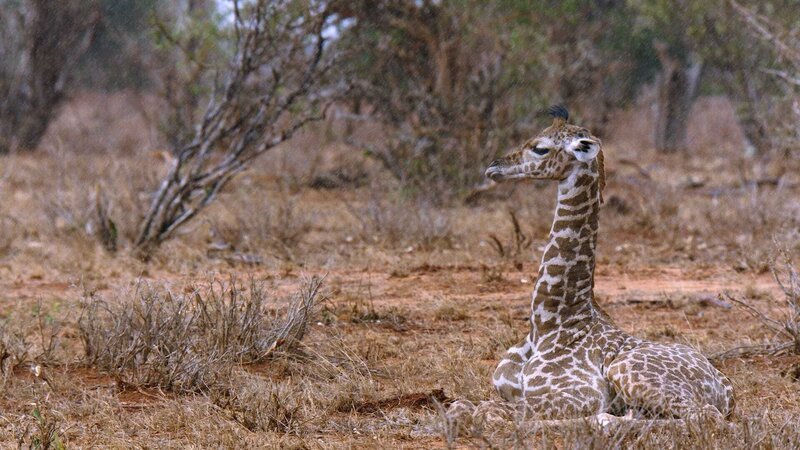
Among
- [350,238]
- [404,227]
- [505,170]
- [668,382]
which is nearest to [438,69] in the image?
[350,238]

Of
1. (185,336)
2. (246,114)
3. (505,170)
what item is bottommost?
(185,336)

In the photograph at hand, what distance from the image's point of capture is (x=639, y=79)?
93.0 ft

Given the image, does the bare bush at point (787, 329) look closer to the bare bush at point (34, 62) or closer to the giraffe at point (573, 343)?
the giraffe at point (573, 343)

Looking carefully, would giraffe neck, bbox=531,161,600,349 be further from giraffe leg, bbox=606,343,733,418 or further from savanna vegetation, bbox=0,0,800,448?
savanna vegetation, bbox=0,0,800,448

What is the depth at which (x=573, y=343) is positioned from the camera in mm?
4746

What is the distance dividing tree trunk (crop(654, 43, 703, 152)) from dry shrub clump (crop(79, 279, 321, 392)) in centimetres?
1782

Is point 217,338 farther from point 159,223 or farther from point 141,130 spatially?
point 141,130

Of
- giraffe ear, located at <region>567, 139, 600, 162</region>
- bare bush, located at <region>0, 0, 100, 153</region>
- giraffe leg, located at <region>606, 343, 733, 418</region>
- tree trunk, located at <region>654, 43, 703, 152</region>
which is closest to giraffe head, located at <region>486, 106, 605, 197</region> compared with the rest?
giraffe ear, located at <region>567, 139, 600, 162</region>

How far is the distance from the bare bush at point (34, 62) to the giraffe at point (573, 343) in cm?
1587

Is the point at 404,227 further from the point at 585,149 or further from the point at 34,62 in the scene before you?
the point at 34,62

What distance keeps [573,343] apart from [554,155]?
32.7 inches

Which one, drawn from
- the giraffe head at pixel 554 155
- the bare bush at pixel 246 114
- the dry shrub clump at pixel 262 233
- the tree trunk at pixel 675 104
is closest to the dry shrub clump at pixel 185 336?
the giraffe head at pixel 554 155

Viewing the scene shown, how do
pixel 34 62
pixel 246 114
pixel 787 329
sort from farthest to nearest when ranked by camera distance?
pixel 34 62 → pixel 246 114 → pixel 787 329

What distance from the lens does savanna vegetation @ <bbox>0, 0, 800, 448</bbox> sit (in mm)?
5164
